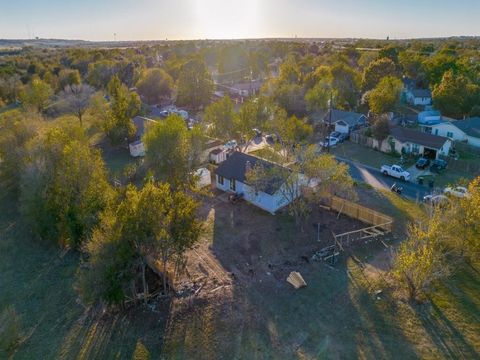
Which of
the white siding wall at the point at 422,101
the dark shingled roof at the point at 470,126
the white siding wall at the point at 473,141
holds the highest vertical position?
the dark shingled roof at the point at 470,126

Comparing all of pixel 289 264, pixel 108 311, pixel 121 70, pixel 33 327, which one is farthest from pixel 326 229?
pixel 121 70

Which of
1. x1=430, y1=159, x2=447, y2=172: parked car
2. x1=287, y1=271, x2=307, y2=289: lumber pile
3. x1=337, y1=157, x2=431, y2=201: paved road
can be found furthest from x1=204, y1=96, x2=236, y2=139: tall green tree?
x1=287, y1=271, x2=307, y2=289: lumber pile

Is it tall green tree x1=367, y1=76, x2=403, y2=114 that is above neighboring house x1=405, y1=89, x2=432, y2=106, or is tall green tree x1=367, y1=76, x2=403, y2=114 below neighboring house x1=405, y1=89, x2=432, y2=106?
above

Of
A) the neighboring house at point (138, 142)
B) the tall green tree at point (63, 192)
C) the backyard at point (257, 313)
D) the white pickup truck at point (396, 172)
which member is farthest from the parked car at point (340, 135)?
the tall green tree at point (63, 192)

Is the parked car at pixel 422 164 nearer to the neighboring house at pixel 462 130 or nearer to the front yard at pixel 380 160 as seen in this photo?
the front yard at pixel 380 160

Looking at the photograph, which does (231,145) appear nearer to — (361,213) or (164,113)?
(164,113)

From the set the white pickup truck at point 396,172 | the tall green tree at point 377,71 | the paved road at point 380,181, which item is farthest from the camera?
the tall green tree at point 377,71

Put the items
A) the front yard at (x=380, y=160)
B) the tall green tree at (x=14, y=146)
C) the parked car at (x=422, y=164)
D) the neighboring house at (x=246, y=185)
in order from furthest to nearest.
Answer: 1. the parked car at (x=422, y=164)
2. the front yard at (x=380, y=160)
3. the tall green tree at (x=14, y=146)
4. the neighboring house at (x=246, y=185)

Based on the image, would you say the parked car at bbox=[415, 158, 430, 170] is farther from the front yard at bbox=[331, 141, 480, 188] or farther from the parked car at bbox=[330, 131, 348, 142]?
the parked car at bbox=[330, 131, 348, 142]

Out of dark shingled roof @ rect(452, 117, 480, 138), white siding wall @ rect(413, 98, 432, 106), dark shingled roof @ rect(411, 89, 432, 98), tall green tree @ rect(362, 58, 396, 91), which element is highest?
tall green tree @ rect(362, 58, 396, 91)
